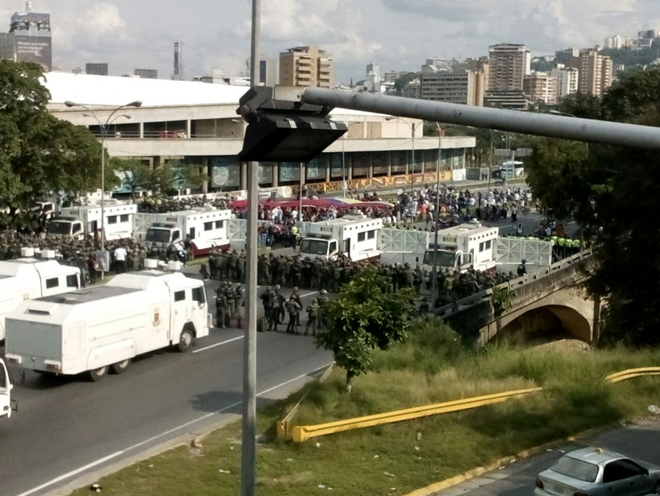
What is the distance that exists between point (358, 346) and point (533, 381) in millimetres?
4587

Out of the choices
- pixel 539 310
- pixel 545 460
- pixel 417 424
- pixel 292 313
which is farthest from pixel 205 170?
pixel 545 460

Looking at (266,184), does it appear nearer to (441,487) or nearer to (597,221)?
(597,221)

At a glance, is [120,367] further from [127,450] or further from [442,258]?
[442,258]

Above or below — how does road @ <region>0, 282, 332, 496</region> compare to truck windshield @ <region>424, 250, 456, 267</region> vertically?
below

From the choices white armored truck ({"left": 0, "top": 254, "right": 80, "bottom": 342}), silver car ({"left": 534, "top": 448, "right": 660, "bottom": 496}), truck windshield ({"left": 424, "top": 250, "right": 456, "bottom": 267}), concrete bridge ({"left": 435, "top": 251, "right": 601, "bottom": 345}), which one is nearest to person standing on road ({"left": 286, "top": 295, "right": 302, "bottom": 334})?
concrete bridge ({"left": 435, "top": 251, "right": 601, "bottom": 345})

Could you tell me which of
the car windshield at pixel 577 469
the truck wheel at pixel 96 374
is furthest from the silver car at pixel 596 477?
the truck wheel at pixel 96 374

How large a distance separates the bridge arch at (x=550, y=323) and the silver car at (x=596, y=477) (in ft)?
68.9

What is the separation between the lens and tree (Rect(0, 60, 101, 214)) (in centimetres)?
4097

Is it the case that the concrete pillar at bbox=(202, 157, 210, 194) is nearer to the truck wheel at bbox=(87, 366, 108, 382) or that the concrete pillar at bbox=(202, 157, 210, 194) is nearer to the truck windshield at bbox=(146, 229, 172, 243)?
the truck windshield at bbox=(146, 229, 172, 243)

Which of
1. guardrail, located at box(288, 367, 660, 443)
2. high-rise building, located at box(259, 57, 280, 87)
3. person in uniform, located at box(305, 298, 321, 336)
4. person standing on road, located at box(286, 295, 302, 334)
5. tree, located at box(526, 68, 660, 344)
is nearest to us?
high-rise building, located at box(259, 57, 280, 87)

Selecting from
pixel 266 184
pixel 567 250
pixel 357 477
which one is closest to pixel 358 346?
pixel 357 477

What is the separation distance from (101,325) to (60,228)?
22.6m

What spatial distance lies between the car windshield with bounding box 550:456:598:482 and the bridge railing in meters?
14.0

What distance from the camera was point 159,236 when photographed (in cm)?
3891
